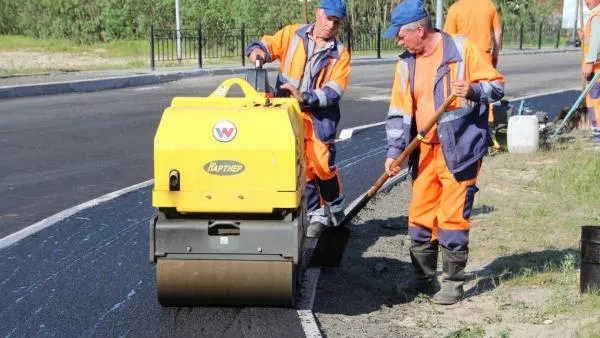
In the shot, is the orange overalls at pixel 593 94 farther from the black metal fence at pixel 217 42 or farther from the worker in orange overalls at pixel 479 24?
the black metal fence at pixel 217 42

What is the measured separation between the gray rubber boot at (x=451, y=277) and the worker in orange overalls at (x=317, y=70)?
1107mm


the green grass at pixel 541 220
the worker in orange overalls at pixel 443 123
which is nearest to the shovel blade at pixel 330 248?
the worker in orange overalls at pixel 443 123

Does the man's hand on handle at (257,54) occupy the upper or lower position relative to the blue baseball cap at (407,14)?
lower

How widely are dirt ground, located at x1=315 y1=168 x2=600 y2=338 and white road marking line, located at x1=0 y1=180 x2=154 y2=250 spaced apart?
2343 mm

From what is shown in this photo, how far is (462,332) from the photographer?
5.19 metres

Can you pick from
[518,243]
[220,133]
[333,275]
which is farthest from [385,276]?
[220,133]

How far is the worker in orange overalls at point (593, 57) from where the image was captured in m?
10.8

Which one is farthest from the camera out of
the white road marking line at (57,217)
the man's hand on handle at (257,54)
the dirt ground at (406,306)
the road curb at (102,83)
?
the road curb at (102,83)

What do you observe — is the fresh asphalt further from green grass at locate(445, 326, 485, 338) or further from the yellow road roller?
green grass at locate(445, 326, 485, 338)

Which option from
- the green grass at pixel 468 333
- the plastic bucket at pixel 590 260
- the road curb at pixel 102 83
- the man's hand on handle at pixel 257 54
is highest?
the man's hand on handle at pixel 257 54

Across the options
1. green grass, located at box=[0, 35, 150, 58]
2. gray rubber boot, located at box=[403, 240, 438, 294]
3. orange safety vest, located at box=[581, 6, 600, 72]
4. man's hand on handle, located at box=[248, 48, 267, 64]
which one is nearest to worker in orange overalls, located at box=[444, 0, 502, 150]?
orange safety vest, located at box=[581, 6, 600, 72]

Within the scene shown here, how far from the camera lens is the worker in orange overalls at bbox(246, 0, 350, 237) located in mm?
6500

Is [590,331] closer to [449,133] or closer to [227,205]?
[449,133]

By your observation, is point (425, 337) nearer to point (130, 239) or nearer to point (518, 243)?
point (518, 243)
